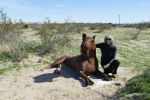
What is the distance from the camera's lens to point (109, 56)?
11305mm

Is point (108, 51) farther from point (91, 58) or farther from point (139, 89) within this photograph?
point (139, 89)

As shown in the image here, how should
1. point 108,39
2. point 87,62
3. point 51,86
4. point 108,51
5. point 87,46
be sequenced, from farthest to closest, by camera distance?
point 108,51
point 108,39
point 87,62
point 87,46
point 51,86

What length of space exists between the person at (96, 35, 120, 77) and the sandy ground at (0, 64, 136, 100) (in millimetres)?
365

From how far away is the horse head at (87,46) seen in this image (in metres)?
10.4

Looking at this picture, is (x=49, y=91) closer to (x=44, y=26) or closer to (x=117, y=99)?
(x=117, y=99)

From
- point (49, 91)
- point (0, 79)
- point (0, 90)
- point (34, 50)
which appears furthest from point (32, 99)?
point (34, 50)

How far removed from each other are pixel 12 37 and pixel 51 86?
4.54 metres

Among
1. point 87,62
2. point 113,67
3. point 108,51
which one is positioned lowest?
point 113,67

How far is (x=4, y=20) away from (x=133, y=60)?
212 inches

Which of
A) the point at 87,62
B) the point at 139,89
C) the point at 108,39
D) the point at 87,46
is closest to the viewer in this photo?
the point at 139,89

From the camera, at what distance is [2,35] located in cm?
1484

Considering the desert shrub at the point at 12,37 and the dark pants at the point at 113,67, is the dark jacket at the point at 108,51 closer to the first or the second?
the dark pants at the point at 113,67

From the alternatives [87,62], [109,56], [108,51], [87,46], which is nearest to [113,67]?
[109,56]

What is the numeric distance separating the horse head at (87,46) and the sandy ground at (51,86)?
0.79 metres
